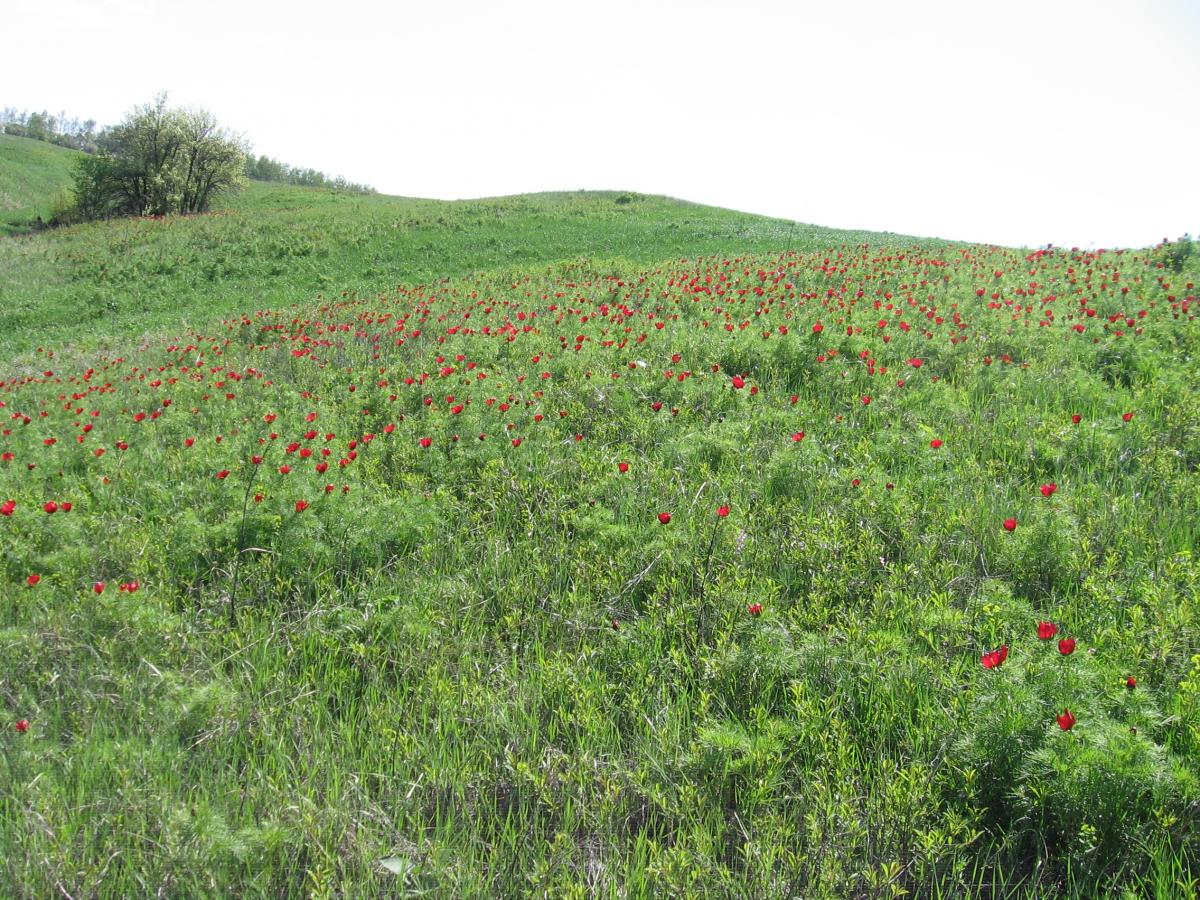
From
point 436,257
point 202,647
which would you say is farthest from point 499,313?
point 436,257

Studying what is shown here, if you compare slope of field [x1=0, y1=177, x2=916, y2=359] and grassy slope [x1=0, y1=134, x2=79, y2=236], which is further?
grassy slope [x1=0, y1=134, x2=79, y2=236]

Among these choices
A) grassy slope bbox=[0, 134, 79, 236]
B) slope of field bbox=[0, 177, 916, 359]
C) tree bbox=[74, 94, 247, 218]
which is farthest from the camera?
grassy slope bbox=[0, 134, 79, 236]

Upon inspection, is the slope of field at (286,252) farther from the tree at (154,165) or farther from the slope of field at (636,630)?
the slope of field at (636,630)

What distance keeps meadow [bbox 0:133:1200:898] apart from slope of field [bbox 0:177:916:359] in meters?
12.9

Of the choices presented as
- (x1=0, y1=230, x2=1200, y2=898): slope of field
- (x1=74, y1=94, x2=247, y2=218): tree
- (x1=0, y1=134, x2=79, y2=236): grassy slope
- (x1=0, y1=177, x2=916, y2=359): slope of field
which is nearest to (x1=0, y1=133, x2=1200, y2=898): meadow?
(x1=0, y1=230, x2=1200, y2=898): slope of field

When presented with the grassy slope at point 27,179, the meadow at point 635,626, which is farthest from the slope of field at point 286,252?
the grassy slope at point 27,179

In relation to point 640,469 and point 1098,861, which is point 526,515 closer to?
point 640,469

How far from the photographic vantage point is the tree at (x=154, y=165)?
41.3 m

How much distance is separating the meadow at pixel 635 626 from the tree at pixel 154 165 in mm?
42942

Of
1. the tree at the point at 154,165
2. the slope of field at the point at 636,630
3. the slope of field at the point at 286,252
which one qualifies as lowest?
the slope of field at the point at 636,630

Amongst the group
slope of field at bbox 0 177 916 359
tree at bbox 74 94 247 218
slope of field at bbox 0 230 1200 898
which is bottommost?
slope of field at bbox 0 230 1200 898

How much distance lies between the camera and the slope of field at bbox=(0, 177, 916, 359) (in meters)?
20.0

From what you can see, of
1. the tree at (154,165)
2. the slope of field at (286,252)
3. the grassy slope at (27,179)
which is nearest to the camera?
the slope of field at (286,252)

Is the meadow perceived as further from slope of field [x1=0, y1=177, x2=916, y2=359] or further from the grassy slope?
the grassy slope
